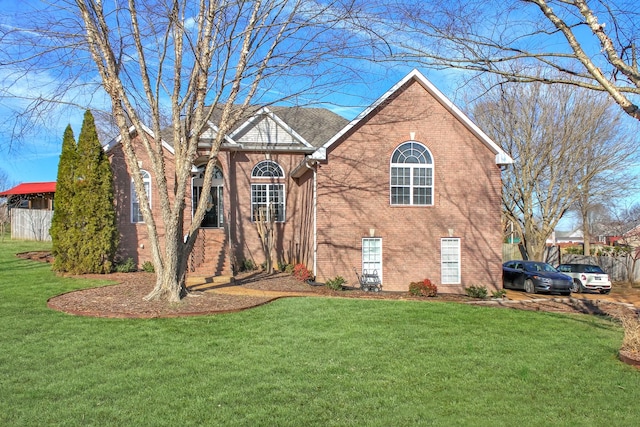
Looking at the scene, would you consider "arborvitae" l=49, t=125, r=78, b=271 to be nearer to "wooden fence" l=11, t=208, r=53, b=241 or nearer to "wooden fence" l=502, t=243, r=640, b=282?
"wooden fence" l=11, t=208, r=53, b=241

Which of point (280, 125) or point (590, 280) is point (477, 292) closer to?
point (280, 125)

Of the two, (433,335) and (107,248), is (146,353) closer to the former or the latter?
(433,335)

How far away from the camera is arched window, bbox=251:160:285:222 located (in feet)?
69.5

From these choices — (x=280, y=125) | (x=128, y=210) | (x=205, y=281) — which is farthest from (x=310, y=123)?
(x=205, y=281)

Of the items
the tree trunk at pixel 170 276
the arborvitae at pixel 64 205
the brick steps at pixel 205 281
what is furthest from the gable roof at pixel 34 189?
the tree trunk at pixel 170 276

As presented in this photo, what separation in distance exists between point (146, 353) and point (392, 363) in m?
3.70

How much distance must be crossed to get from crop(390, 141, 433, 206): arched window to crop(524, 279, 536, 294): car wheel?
7.71 meters

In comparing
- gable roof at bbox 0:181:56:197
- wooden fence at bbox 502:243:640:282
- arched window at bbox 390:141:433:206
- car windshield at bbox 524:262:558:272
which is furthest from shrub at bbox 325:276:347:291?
gable roof at bbox 0:181:56:197

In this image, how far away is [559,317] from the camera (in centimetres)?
1234

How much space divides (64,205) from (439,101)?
13672 mm

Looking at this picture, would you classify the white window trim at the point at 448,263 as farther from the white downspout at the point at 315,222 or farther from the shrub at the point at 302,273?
the shrub at the point at 302,273

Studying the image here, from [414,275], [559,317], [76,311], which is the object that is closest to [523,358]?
[559,317]

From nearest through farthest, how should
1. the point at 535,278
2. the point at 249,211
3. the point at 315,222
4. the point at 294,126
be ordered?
the point at 315,222
the point at 249,211
the point at 535,278
the point at 294,126

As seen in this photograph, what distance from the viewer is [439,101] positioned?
59.4ft
